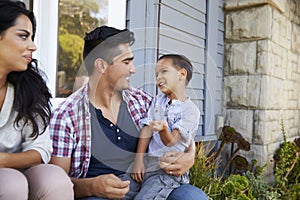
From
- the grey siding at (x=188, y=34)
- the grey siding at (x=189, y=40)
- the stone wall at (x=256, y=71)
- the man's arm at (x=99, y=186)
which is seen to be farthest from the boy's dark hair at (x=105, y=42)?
the stone wall at (x=256, y=71)

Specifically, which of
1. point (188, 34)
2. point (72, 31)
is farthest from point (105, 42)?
point (188, 34)

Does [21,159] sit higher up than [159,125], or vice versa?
[159,125]

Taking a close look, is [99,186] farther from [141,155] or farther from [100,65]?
[100,65]

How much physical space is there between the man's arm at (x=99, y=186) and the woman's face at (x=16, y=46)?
1.36 feet

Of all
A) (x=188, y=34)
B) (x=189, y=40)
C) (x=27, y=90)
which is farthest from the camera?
(x=188, y=34)

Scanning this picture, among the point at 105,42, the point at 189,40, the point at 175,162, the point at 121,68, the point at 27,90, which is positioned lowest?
the point at 175,162

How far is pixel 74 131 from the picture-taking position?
1445mm

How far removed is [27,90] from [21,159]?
28cm

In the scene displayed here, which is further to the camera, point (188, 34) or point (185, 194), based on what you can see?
point (188, 34)

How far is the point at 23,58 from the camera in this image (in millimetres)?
1258

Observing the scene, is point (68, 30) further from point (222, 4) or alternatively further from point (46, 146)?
point (222, 4)

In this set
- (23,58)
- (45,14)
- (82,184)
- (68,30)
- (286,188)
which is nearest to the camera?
(23,58)

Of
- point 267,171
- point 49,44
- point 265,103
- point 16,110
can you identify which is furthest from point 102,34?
point 267,171

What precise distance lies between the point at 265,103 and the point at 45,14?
222cm
